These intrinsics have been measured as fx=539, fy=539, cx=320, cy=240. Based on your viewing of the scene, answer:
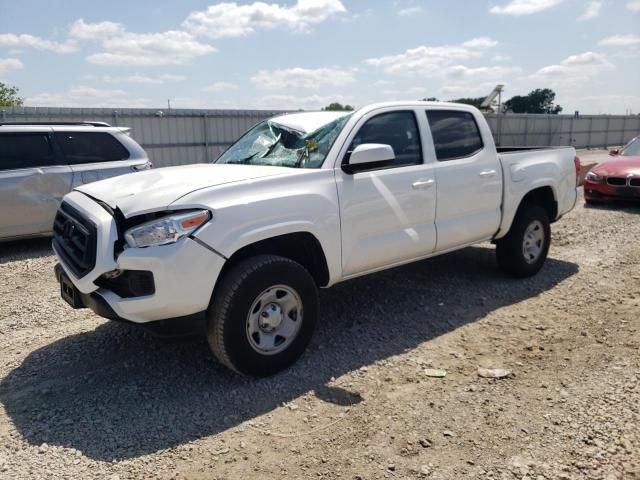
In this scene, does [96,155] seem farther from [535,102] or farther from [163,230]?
[535,102]

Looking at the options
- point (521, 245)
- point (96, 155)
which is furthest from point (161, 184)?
point (96, 155)

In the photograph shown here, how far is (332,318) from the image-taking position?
15.8 ft

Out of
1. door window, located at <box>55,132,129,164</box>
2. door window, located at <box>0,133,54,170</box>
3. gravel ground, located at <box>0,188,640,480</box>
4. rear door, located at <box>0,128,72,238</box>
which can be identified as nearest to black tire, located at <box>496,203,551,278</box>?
gravel ground, located at <box>0,188,640,480</box>

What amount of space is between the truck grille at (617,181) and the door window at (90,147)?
27.6 ft

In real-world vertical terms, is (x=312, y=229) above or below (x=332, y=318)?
above

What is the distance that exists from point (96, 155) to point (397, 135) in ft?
16.6

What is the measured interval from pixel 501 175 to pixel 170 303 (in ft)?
11.7

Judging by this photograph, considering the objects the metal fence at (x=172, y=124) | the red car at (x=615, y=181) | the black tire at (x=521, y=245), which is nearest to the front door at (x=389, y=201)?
the black tire at (x=521, y=245)

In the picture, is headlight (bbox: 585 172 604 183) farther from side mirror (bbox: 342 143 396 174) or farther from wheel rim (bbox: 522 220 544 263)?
side mirror (bbox: 342 143 396 174)

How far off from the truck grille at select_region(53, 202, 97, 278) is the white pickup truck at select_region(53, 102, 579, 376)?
1cm

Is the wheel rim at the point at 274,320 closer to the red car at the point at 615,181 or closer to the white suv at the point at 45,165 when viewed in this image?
the white suv at the point at 45,165

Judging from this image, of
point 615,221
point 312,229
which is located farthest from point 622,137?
point 312,229

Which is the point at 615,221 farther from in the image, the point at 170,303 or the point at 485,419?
the point at 170,303

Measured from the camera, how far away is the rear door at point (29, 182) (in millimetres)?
7055
